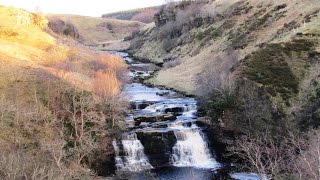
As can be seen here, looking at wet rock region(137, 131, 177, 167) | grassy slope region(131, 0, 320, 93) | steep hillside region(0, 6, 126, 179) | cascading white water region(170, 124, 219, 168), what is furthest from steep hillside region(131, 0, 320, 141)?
steep hillside region(0, 6, 126, 179)

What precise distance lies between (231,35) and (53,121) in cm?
5755

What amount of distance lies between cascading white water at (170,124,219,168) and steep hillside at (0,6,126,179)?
7.69 m

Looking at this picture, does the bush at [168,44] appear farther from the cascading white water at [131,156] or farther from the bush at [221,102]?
the cascading white water at [131,156]

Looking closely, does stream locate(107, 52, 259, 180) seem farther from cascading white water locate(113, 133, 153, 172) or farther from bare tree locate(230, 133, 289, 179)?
bare tree locate(230, 133, 289, 179)

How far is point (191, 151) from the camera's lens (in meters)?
53.1

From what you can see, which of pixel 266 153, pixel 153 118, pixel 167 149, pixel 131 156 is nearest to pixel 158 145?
pixel 167 149

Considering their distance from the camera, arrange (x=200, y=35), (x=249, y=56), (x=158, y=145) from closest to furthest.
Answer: (x=158, y=145) → (x=249, y=56) → (x=200, y=35)

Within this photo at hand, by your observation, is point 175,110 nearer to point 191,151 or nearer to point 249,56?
point 191,151

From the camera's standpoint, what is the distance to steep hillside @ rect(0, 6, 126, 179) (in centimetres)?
3906

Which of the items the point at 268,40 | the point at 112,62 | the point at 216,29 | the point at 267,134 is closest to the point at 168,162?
the point at 267,134

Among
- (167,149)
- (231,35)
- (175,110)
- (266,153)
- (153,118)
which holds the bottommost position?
(266,153)

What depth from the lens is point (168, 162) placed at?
51.6 meters

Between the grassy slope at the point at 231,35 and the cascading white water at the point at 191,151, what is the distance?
21.6 m

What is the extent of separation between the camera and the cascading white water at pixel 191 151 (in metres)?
51.7
